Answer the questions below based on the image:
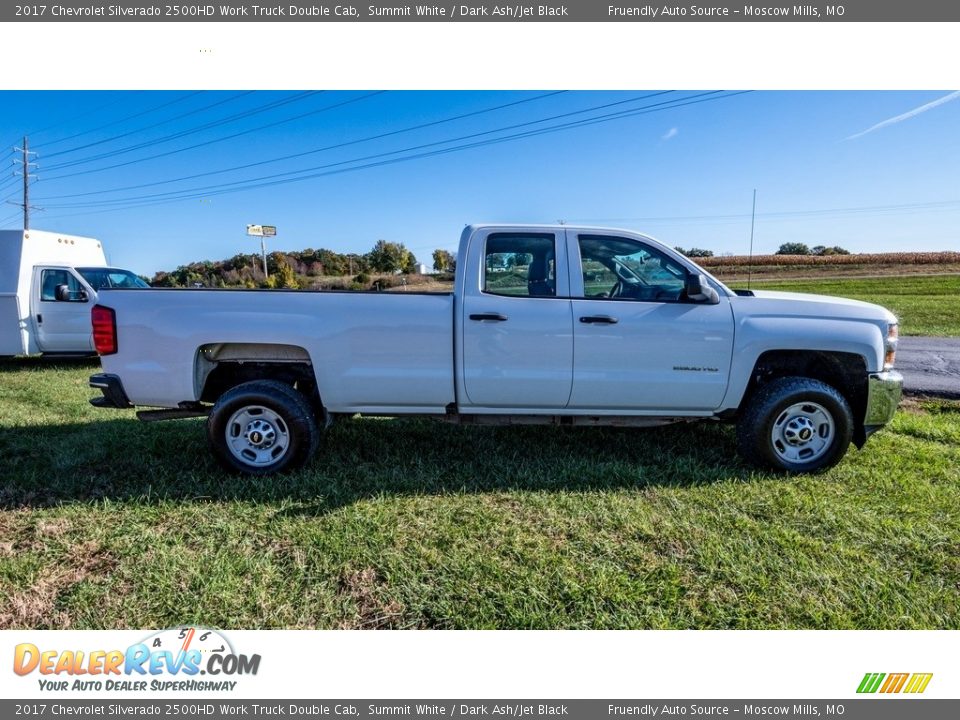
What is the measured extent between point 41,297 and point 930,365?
14.9 metres

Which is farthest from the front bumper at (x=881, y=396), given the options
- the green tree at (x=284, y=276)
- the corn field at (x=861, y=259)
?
the corn field at (x=861, y=259)

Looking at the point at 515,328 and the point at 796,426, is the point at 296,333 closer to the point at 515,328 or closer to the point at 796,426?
the point at 515,328

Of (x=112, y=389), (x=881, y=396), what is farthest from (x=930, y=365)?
(x=112, y=389)

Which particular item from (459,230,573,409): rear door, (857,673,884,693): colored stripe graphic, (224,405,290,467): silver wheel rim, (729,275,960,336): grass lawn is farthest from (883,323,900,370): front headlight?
(729,275,960,336): grass lawn

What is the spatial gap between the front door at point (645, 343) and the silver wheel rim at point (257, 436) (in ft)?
7.48

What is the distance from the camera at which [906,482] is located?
3736 millimetres

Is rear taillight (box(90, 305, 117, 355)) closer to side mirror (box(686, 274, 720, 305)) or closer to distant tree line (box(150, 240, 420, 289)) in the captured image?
distant tree line (box(150, 240, 420, 289))

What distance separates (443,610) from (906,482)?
3.54 m

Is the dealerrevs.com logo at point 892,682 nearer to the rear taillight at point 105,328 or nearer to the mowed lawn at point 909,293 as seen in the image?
the rear taillight at point 105,328

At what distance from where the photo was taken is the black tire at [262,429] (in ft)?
12.6

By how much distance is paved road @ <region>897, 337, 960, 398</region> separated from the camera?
6770mm

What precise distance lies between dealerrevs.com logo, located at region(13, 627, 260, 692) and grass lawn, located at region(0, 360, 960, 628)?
4.9 inches

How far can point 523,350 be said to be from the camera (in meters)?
3.85

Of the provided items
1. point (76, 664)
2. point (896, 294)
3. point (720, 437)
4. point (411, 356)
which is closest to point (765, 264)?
point (896, 294)
